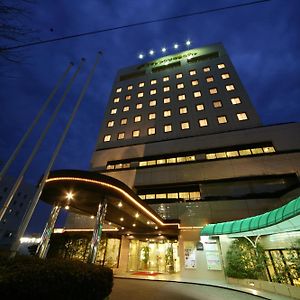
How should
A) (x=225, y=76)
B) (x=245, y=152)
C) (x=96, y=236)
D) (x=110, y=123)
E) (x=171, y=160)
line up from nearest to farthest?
(x=96, y=236) < (x=245, y=152) < (x=171, y=160) < (x=225, y=76) < (x=110, y=123)

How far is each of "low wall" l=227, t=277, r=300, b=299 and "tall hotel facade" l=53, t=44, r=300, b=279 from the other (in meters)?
2.60

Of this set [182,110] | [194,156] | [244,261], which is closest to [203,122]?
[182,110]

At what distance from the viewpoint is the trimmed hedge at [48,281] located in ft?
13.4

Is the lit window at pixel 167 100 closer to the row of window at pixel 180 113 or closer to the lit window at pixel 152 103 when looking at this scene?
the lit window at pixel 152 103

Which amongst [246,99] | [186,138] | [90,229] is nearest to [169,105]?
[186,138]

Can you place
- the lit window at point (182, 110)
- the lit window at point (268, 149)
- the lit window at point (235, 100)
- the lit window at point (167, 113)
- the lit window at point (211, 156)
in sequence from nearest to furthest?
the lit window at point (268, 149), the lit window at point (211, 156), the lit window at point (235, 100), the lit window at point (182, 110), the lit window at point (167, 113)

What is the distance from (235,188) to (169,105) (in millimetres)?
15959

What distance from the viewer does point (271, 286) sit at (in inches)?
402

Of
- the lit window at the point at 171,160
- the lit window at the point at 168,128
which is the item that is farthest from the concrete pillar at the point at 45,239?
the lit window at the point at 168,128

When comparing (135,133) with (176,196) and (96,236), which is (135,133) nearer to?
(176,196)

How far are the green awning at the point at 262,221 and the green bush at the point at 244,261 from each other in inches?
65.7

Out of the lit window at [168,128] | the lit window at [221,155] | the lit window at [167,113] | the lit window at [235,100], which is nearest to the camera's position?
the lit window at [221,155]

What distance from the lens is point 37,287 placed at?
433cm

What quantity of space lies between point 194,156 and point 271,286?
46.9ft
